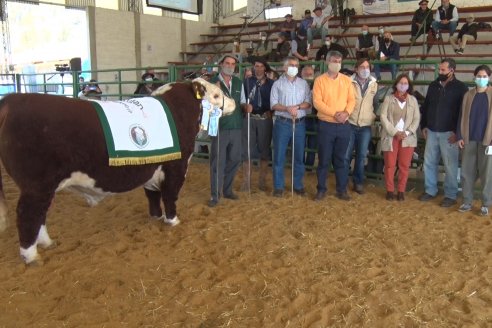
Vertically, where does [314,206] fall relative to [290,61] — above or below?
below

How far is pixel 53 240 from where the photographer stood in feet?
14.0

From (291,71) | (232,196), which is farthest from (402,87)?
(232,196)

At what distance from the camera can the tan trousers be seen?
10.6m

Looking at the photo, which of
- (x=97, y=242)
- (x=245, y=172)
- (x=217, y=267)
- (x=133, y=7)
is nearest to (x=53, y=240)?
(x=97, y=242)

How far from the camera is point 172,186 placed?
4.48m

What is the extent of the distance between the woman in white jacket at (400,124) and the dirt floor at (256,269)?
0.66 m

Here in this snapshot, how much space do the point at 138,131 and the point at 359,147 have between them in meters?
3.11

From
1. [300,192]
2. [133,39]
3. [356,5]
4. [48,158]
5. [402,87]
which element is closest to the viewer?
[48,158]

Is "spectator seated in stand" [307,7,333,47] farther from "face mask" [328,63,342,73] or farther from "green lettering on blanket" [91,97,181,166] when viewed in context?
"green lettering on blanket" [91,97,181,166]

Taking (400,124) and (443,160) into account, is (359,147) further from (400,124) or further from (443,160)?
(443,160)

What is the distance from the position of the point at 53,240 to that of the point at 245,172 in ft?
8.50

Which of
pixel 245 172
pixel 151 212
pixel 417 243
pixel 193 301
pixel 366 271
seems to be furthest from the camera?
pixel 245 172

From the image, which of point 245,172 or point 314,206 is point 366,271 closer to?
point 314,206

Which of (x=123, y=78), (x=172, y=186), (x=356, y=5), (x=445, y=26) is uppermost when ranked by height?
(x=356, y=5)
